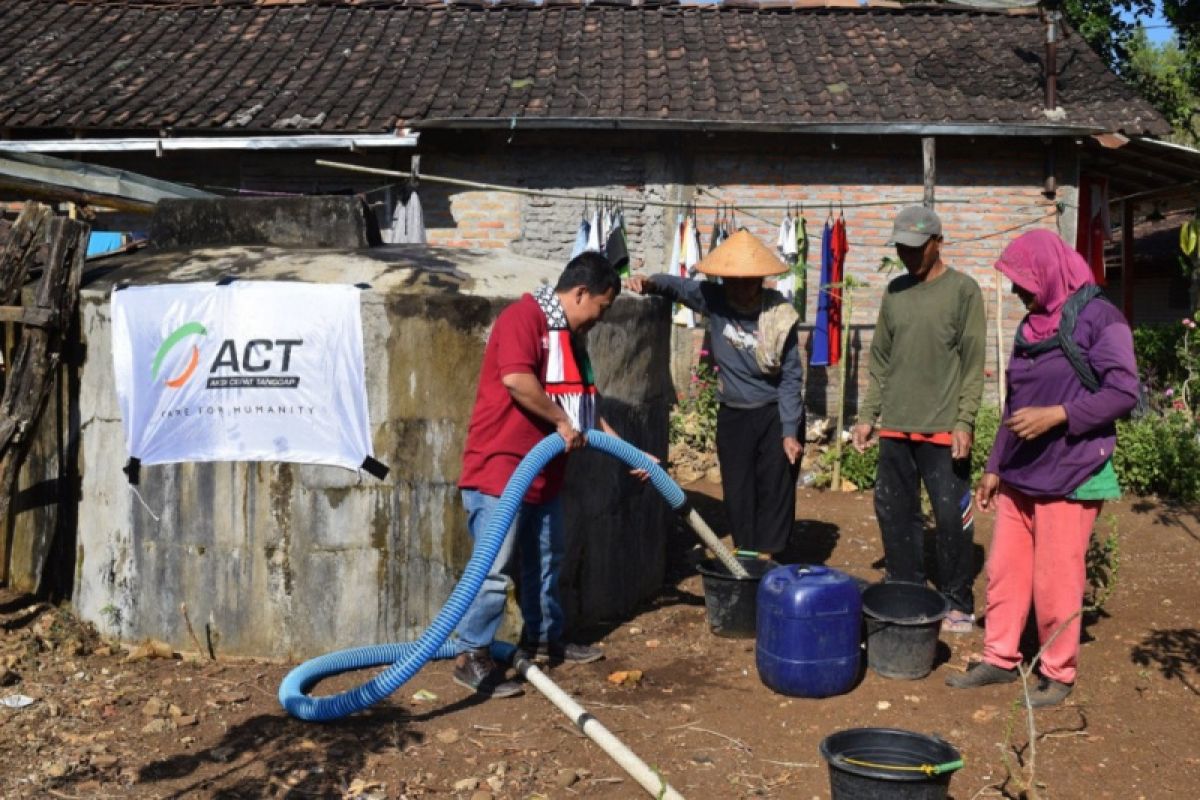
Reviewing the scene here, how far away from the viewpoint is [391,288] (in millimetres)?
6039

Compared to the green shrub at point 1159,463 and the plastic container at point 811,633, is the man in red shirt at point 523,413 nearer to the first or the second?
the plastic container at point 811,633

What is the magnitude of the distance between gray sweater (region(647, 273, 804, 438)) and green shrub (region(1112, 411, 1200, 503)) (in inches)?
167

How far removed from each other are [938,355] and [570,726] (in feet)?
8.21

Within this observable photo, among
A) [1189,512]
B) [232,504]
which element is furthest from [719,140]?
[232,504]

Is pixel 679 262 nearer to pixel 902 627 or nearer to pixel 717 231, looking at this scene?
pixel 717 231

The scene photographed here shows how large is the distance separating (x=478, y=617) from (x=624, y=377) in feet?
5.85

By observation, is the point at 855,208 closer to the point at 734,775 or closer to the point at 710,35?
the point at 710,35

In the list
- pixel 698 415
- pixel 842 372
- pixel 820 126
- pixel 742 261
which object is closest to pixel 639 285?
pixel 742 261

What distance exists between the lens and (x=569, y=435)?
5539 mm

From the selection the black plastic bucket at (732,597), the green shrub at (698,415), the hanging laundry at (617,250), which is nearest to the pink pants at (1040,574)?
the black plastic bucket at (732,597)

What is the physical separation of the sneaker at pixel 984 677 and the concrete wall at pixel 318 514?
7.59 feet

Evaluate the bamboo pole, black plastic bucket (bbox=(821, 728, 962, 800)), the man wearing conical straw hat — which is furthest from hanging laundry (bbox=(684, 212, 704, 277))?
black plastic bucket (bbox=(821, 728, 962, 800))

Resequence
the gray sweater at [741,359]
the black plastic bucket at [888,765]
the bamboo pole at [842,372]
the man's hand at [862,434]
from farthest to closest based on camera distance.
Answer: the bamboo pole at [842,372] → the gray sweater at [741,359] → the man's hand at [862,434] → the black plastic bucket at [888,765]

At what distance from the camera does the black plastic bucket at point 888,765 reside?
12.7ft
